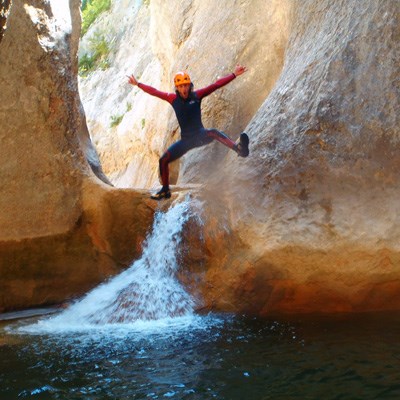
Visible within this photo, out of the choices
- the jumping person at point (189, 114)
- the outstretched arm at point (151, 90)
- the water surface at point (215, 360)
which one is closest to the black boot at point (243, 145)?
the jumping person at point (189, 114)

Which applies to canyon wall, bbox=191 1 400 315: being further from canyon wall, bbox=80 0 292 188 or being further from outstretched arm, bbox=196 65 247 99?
canyon wall, bbox=80 0 292 188

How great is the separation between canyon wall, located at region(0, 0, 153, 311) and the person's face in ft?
6.17

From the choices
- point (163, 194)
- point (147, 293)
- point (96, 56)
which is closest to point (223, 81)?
point (163, 194)

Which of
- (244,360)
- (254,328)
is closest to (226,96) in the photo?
(254,328)

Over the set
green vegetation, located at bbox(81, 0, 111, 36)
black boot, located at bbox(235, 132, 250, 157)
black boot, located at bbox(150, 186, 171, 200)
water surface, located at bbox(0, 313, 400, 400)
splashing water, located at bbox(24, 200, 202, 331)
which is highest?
green vegetation, located at bbox(81, 0, 111, 36)

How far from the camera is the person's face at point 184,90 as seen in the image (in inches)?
271

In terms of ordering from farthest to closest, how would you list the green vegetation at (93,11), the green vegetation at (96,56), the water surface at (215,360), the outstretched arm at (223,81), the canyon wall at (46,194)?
the green vegetation at (93,11) → the green vegetation at (96,56) → the canyon wall at (46,194) → the outstretched arm at (223,81) → the water surface at (215,360)

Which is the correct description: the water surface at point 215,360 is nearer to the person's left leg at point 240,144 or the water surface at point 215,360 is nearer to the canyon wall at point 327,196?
the canyon wall at point 327,196

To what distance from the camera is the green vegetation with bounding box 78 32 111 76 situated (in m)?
23.0

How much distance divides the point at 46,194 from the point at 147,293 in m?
2.21

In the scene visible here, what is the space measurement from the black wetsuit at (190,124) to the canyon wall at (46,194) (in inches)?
49.5

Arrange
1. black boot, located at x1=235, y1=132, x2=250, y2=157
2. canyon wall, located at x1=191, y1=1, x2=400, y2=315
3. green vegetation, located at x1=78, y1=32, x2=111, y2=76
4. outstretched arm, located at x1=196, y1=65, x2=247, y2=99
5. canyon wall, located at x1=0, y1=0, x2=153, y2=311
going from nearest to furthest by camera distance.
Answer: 1. canyon wall, located at x1=191, y1=1, x2=400, y2=315
2. outstretched arm, located at x1=196, y1=65, x2=247, y2=99
3. black boot, located at x1=235, y1=132, x2=250, y2=157
4. canyon wall, located at x1=0, y1=0, x2=153, y2=311
5. green vegetation, located at x1=78, y1=32, x2=111, y2=76

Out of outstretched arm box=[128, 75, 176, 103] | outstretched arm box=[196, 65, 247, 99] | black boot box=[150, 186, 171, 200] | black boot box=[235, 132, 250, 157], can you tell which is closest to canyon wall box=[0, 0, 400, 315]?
black boot box=[235, 132, 250, 157]

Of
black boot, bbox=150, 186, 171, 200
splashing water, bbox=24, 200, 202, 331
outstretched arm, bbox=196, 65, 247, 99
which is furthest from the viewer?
black boot, bbox=150, 186, 171, 200
